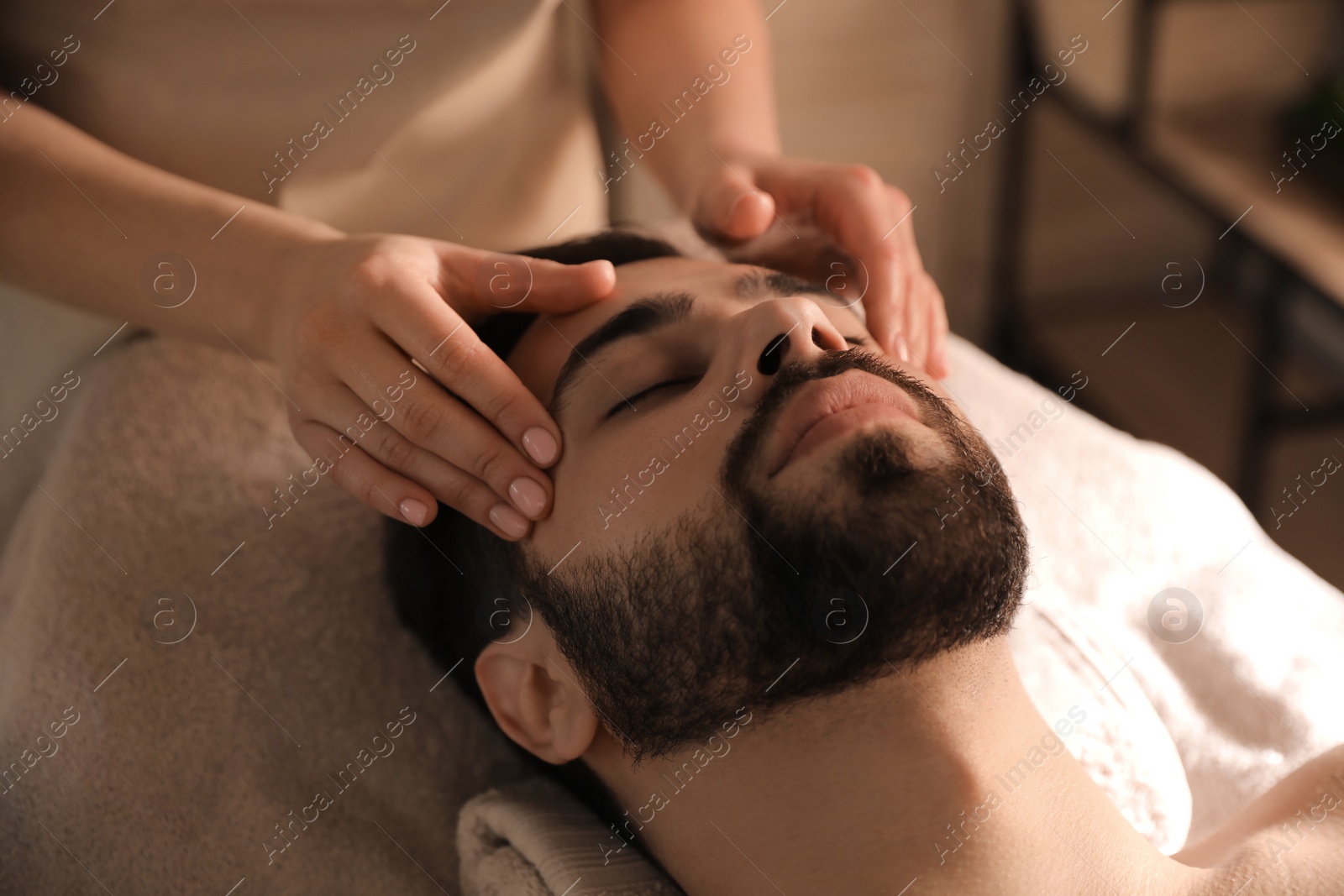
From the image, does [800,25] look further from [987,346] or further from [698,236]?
[698,236]

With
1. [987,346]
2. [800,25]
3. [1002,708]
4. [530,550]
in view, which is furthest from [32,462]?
[987,346]

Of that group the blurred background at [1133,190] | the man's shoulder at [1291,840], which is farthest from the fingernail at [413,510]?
the blurred background at [1133,190]

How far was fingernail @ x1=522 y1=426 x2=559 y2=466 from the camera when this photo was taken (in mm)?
806

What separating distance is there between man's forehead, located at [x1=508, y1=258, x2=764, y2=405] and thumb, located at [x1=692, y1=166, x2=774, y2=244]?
0.21 ft

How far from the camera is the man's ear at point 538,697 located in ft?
2.79

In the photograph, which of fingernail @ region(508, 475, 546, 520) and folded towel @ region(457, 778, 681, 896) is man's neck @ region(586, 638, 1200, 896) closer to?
folded towel @ region(457, 778, 681, 896)

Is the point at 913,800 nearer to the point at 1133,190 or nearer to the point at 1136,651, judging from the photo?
the point at 1136,651

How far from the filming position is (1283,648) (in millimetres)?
1060

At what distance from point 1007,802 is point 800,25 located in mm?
1686

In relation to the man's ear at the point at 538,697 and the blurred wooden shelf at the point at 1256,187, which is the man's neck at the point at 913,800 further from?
the blurred wooden shelf at the point at 1256,187

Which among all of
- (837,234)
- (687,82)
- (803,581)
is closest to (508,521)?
(803,581)

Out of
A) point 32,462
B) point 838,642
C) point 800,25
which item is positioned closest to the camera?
point 838,642

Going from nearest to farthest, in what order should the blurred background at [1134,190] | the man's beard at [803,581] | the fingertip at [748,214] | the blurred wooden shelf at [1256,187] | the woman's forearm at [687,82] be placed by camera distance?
the man's beard at [803,581] → the fingertip at [748,214] → the woman's forearm at [687,82] → the blurred wooden shelf at [1256,187] → the blurred background at [1134,190]

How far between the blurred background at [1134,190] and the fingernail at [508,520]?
1054 mm
